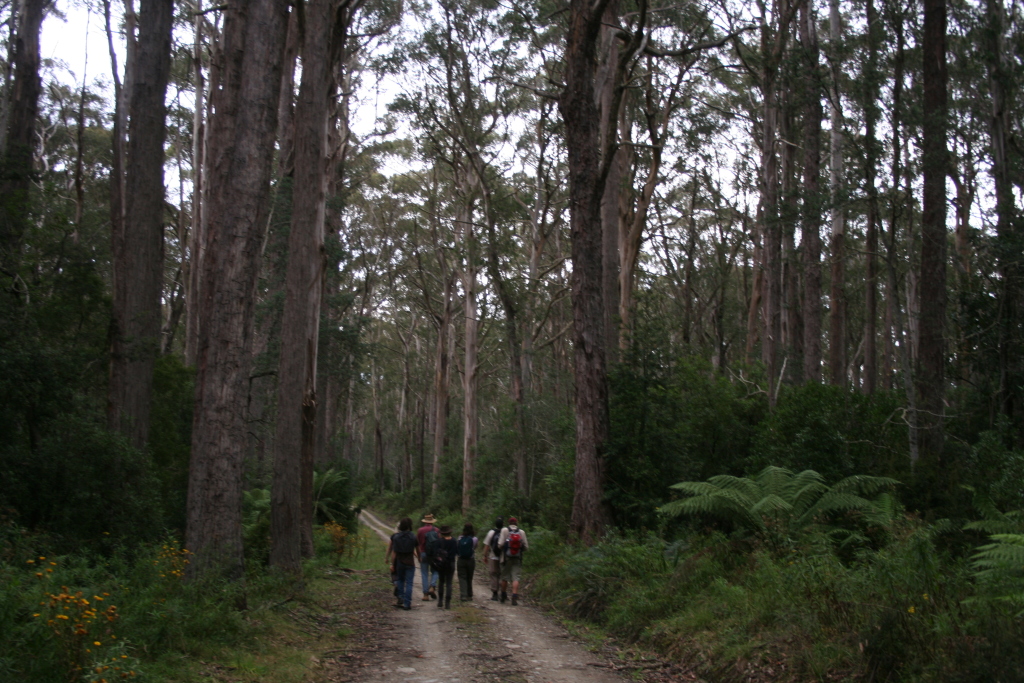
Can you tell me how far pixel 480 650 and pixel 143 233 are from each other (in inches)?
361

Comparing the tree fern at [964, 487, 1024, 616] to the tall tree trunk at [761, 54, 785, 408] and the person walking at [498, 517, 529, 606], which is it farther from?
the tall tree trunk at [761, 54, 785, 408]

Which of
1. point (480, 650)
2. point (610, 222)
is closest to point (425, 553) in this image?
point (480, 650)

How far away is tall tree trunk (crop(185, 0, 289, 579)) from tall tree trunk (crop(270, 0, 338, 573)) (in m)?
2.51

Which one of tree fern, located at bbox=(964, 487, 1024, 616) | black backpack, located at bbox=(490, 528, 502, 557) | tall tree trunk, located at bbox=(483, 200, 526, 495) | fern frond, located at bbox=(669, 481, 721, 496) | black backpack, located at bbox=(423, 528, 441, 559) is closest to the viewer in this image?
tree fern, located at bbox=(964, 487, 1024, 616)

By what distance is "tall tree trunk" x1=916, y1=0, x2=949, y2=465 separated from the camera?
1459 cm

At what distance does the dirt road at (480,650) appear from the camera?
7.43m

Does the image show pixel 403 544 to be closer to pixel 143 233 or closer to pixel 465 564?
pixel 465 564

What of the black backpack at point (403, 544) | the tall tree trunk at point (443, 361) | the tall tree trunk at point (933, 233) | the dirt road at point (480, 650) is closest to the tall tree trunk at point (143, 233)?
the black backpack at point (403, 544)

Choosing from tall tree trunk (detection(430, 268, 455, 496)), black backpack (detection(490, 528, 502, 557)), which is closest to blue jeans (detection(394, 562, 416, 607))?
black backpack (detection(490, 528, 502, 557))

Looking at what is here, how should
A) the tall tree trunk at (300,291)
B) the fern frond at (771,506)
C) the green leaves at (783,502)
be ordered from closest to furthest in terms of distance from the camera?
1. the green leaves at (783,502)
2. the fern frond at (771,506)
3. the tall tree trunk at (300,291)

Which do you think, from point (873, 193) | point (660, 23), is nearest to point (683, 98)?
point (660, 23)

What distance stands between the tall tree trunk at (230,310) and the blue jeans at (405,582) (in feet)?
10.3

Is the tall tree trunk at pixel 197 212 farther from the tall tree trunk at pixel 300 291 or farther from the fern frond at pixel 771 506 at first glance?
the fern frond at pixel 771 506

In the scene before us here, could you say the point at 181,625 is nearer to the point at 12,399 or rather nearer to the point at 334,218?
the point at 12,399
